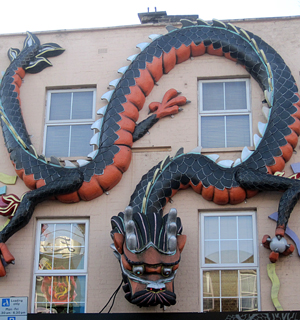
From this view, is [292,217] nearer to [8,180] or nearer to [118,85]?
[118,85]

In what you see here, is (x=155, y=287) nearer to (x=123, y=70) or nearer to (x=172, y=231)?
(x=172, y=231)

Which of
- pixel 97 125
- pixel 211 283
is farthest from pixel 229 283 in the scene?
pixel 97 125

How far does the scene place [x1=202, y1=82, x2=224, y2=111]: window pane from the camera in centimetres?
1200

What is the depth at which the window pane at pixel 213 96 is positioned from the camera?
12.0m

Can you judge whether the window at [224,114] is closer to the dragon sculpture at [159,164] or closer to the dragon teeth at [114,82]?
the dragon sculpture at [159,164]

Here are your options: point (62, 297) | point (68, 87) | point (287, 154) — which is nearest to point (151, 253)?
point (62, 297)

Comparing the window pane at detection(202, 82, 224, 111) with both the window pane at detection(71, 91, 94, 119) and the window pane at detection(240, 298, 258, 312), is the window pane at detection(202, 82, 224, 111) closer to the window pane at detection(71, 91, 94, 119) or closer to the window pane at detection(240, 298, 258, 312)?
the window pane at detection(71, 91, 94, 119)

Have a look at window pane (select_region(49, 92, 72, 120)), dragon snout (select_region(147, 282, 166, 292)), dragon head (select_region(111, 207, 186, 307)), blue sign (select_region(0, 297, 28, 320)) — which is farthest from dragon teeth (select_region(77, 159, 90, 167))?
blue sign (select_region(0, 297, 28, 320))

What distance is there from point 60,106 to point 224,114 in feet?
10.5

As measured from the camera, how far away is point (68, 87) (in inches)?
492

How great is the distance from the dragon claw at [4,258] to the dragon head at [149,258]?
1966mm

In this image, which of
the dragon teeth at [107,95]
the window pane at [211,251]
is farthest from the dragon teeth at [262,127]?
the dragon teeth at [107,95]

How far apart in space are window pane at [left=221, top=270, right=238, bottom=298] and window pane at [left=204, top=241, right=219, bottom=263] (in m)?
0.26

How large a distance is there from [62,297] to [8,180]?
2403 mm
